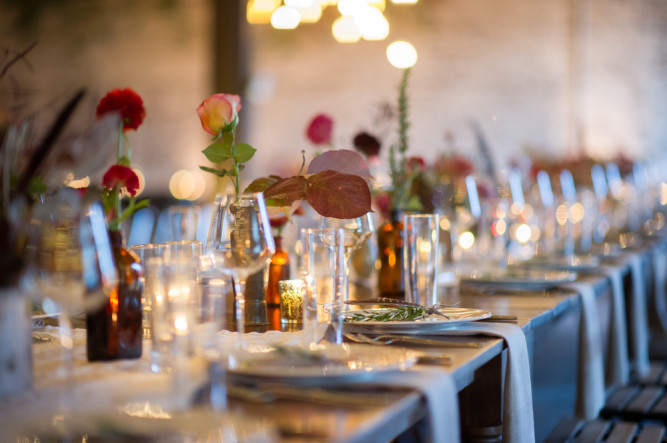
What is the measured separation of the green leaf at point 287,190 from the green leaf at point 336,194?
0.02m

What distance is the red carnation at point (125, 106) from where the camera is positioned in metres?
1.33

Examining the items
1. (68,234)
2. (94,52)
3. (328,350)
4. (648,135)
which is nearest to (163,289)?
(68,234)

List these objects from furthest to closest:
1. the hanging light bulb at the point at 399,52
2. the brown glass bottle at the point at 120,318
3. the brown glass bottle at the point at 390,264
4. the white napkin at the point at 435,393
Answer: the hanging light bulb at the point at 399,52 → the brown glass bottle at the point at 390,264 → the brown glass bottle at the point at 120,318 → the white napkin at the point at 435,393

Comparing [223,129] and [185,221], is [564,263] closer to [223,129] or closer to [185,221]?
[185,221]

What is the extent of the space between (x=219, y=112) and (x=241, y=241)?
32 centimetres

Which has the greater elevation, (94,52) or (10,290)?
(94,52)

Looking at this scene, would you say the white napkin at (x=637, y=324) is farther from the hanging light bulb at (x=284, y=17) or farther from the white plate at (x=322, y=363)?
the hanging light bulb at (x=284, y=17)

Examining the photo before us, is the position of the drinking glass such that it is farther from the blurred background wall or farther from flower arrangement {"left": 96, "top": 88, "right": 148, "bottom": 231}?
the blurred background wall

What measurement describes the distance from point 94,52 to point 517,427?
9664 millimetres

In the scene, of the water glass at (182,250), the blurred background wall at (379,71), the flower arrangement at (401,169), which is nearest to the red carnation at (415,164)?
the flower arrangement at (401,169)

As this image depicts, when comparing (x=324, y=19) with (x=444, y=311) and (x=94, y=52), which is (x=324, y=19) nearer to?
(x=94, y=52)

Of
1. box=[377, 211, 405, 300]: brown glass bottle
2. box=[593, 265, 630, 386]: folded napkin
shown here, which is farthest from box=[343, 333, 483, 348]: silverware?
box=[593, 265, 630, 386]: folded napkin

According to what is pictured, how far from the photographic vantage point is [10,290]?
38.9 inches

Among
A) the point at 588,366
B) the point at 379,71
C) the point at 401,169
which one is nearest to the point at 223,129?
the point at 401,169
